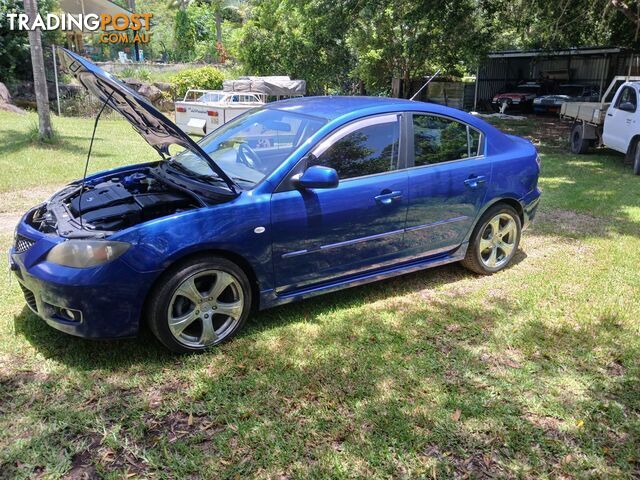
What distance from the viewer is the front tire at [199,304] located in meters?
3.42

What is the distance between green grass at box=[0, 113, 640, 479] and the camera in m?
2.78

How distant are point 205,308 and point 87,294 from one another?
0.74m

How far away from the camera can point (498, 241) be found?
521 cm

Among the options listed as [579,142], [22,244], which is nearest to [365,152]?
[22,244]

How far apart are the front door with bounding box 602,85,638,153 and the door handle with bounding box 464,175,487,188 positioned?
760 cm

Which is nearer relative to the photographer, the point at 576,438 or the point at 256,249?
the point at 576,438

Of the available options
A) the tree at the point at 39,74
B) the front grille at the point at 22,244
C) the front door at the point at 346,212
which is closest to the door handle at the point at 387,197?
the front door at the point at 346,212

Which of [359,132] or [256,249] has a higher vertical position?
[359,132]

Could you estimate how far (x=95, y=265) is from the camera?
128 inches

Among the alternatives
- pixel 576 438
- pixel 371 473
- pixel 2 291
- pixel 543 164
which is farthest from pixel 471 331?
pixel 543 164

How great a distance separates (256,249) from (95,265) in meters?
1.03

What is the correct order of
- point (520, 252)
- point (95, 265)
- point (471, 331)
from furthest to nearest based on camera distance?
point (520, 252) → point (471, 331) → point (95, 265)

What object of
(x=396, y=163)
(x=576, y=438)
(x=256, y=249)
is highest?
(x=396, y=163)

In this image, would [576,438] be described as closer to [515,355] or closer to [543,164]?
[515,355]
